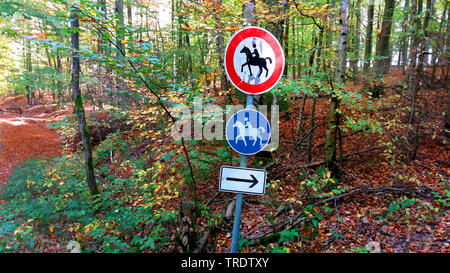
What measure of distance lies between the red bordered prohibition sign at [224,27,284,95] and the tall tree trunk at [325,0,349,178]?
2.79 m

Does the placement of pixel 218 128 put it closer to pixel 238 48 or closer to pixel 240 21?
pixel 240 21

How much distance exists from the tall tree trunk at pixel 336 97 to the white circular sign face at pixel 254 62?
9.31 ft

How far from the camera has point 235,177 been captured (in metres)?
2.41

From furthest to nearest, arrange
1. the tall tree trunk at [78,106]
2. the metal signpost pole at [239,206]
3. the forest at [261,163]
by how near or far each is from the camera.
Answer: the tall tree trunk at [78,106] → the forest at [261,163] → the metal signpost pole at [239,206]

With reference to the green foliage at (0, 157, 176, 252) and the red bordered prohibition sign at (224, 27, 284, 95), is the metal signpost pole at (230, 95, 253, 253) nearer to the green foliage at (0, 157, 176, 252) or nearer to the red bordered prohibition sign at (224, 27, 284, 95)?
the red bordered prohibition sign at (224, 27, 284, 95)

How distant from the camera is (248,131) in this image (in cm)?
233

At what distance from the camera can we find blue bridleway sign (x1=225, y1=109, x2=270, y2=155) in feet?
7.62

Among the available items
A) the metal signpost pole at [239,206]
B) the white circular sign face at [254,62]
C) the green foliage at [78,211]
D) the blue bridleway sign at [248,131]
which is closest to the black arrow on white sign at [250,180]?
the metal signpost pole at [239,206]

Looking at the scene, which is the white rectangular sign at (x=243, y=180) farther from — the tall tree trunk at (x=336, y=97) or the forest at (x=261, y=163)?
the tall tree trunk at (x=336, y=97)

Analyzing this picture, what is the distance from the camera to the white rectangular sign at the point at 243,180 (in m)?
2.40

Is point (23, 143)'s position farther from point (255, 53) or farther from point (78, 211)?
point (255, 53)

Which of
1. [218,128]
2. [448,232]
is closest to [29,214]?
[218,128]

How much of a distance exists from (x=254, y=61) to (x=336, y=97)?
3.30m

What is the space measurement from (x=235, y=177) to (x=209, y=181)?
4.40 m
